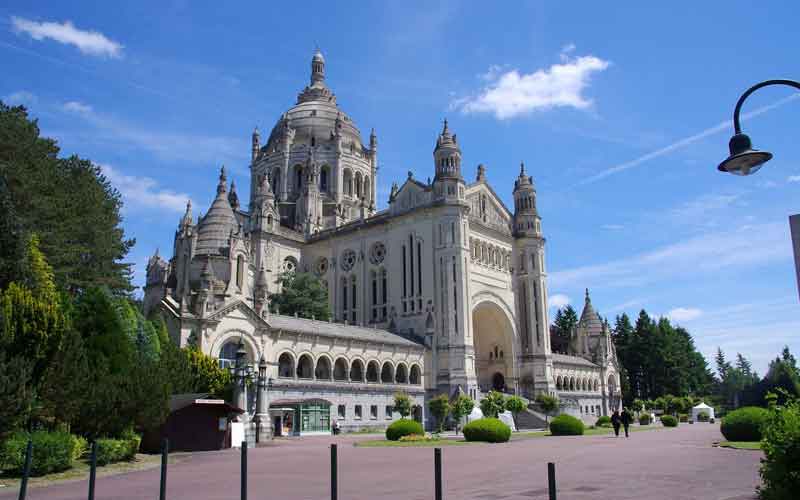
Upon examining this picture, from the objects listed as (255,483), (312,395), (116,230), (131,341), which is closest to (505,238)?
(312,395)

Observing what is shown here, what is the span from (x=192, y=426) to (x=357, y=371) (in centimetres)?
2755

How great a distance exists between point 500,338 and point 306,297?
23.0 meters

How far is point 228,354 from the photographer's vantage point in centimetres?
4719

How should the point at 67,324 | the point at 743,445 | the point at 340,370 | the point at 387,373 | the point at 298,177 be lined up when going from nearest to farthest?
the point at 67,324
the point at 743,445
the point at 340,370
the point at 387,373
the point at 298,177

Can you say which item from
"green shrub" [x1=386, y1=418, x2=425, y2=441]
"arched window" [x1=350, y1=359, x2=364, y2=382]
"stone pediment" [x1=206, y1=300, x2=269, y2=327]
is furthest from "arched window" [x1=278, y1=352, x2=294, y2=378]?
"green shrub" [x1=386, y1=418, x2=425, y2=441]

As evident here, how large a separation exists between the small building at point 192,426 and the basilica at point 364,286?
753cm

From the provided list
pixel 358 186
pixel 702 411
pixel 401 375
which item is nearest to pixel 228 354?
pixel 401 375

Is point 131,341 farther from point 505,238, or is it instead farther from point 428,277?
point 505,238

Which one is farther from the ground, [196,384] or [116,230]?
[116,230]

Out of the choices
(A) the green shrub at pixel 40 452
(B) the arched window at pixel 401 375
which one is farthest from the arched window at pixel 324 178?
(A) the green shrub at pixel 40 452

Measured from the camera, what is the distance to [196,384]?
40906mm

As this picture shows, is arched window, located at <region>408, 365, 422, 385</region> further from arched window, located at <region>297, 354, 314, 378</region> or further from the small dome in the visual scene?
the small dome

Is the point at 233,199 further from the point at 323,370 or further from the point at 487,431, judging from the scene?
the point at 487,431

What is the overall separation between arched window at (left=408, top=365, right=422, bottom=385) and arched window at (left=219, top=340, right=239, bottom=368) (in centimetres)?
2086
